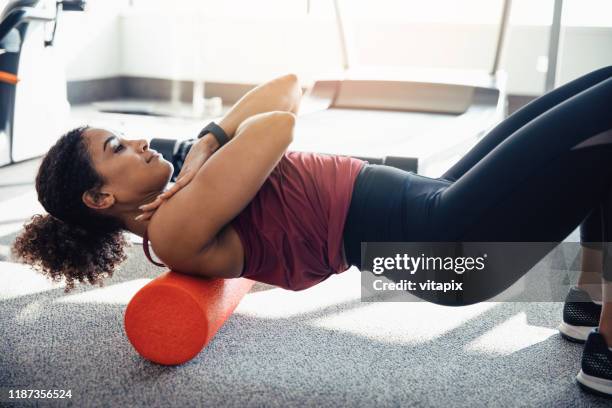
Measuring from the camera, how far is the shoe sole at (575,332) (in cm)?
173

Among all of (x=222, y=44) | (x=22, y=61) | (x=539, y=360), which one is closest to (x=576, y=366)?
(x=539, y=360)

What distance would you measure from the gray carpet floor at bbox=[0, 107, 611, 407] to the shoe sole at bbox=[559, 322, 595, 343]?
0.9 inches

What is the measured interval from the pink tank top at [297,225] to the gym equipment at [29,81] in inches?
105

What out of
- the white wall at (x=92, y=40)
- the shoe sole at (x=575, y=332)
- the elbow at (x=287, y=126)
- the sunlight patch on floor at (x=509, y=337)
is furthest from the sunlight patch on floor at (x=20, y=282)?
the white wall at (x=92, y=40)

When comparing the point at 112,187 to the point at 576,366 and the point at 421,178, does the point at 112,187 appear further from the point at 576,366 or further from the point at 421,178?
the point at 576,366

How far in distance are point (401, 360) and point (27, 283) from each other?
1.32 metres

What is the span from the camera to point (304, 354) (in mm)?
1689

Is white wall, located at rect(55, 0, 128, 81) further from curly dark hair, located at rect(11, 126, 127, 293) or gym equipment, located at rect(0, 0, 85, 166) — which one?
curly dark hair, located at rect(11, 126, 127, 293)

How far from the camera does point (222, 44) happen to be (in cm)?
582

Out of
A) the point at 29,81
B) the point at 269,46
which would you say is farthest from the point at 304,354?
the point at 269,46

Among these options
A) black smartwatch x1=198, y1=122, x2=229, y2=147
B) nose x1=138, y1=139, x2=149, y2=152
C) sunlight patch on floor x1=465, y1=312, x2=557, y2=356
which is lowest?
sunlight patch on floor x1=465, y1=312, x2=557, y2=356

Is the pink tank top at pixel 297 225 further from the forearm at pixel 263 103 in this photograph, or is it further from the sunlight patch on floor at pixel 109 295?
the sunlight patch on floor at pixel 109 295

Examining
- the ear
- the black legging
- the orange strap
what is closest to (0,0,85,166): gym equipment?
the orange strap

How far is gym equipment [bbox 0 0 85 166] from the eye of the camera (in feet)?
11.5
